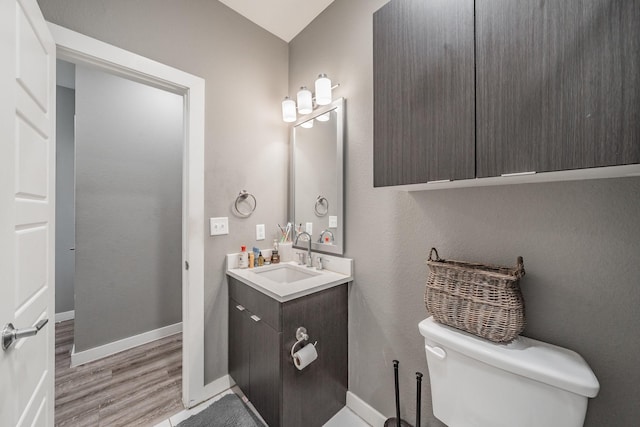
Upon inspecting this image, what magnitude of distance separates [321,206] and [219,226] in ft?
2.41

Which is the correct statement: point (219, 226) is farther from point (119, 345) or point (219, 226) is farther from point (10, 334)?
point (119, 345)

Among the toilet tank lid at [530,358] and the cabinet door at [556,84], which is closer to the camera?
the cabinet door at [556,84]

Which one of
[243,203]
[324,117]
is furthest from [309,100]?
[243,203]

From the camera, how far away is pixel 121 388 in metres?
1.76

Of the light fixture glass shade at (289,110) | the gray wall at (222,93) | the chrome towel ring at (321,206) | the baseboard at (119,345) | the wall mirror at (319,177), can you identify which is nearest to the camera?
the gray wall at (222,93)

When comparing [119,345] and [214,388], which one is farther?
[119,345]

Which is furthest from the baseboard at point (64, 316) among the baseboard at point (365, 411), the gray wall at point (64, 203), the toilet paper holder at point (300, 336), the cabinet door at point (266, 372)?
the baseboard at point (365, 411)

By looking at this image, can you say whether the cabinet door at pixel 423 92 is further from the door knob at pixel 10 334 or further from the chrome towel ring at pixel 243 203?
the door knob at pixel 10 334

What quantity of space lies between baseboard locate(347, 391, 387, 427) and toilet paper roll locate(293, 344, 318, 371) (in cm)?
57

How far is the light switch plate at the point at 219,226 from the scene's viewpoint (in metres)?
1.70

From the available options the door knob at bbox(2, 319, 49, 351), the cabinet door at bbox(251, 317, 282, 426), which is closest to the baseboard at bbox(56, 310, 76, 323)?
the cabinet door at bbox(251, 317, 282, 426)

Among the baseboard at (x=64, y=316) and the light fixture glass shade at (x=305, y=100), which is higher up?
the light fixture glass shade at (x=305, y=100)

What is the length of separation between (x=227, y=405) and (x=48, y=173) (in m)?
1.61

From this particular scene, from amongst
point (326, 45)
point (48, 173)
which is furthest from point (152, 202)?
point (326, 45)
